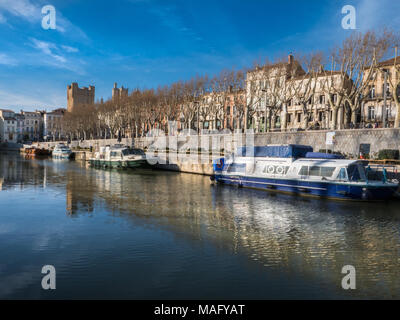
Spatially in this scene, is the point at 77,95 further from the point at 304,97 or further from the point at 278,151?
the point at 278,151

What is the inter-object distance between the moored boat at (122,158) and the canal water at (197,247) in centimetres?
2320

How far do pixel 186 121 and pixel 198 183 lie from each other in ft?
122

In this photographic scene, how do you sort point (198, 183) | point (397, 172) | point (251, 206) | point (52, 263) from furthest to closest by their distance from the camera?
point (198, 183)
point (397, 172)
point (251, 206)
point (52, 263)

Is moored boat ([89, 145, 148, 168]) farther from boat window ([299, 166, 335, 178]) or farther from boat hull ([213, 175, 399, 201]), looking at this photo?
boat window ([299, 166, 335, 178])

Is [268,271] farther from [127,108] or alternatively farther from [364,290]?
[127,108]

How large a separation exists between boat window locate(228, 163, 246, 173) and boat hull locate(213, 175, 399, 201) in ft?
6.12

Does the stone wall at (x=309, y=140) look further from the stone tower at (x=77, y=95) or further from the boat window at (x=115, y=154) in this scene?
the stone tower at (x=77, y=95)

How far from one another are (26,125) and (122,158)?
141 meters

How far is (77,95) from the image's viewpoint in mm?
165625

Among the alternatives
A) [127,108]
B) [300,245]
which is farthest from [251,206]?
[127,108]

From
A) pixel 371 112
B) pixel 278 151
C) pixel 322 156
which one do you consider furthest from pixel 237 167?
pixel 371 112

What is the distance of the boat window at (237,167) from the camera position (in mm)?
29156
